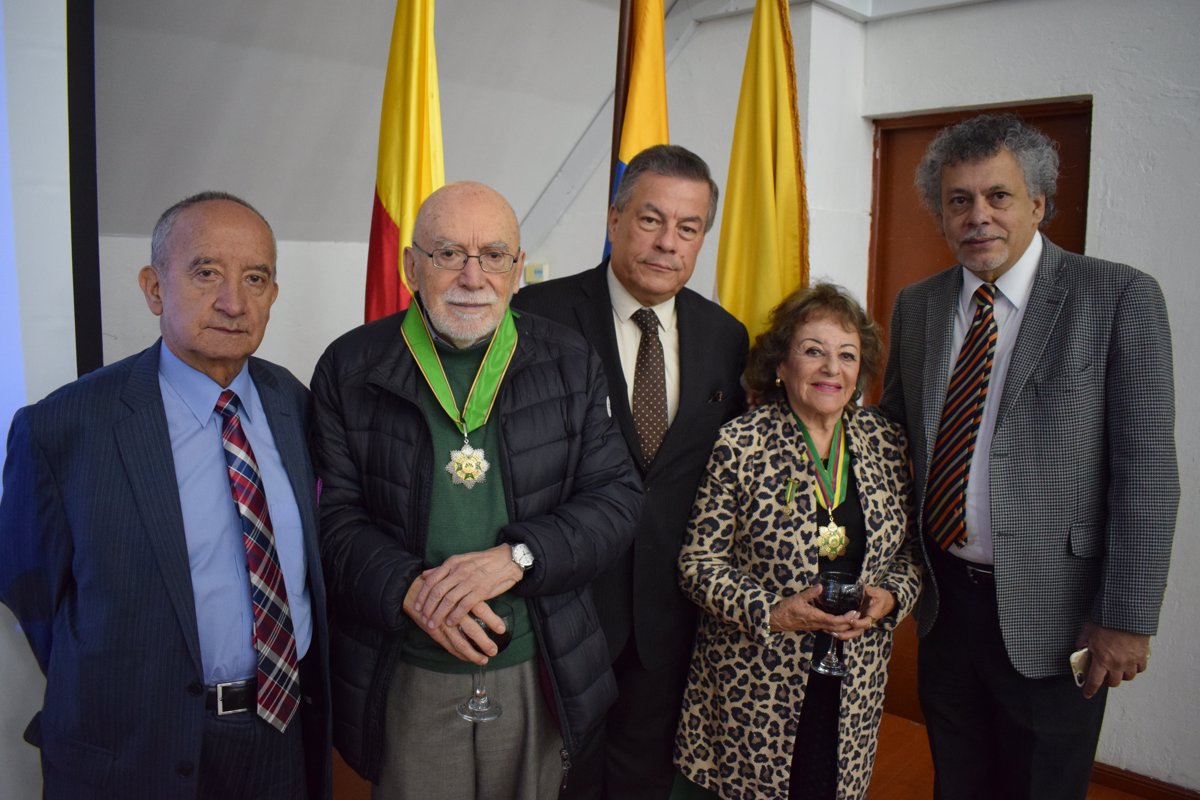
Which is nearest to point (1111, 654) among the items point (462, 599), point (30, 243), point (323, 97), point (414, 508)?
point (462, 599)

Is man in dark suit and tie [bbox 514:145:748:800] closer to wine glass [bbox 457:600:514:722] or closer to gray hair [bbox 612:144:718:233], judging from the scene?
gray hair [bbox 612:144:718:233]

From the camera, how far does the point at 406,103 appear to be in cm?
285

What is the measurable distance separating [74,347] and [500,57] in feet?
6.96

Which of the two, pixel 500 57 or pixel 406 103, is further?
pixel 500 57

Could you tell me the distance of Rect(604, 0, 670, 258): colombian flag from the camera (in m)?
3.04

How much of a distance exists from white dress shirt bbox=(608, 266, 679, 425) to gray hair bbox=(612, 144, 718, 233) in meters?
0.21

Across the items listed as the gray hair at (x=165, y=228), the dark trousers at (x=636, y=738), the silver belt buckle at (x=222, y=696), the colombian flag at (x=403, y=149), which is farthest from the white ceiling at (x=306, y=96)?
the dark trousers at (x=636, y=738)

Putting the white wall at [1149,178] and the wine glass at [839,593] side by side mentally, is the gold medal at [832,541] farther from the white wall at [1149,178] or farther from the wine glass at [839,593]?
the white wall at [1149,178]

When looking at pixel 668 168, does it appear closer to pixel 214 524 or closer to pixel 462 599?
pixel 462 599

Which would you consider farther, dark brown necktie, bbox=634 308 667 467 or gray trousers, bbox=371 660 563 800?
dark brown necktie, bbox=634 308 667 467

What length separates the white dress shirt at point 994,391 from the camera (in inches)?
81.1

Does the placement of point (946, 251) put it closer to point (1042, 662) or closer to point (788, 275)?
point (788, 275)

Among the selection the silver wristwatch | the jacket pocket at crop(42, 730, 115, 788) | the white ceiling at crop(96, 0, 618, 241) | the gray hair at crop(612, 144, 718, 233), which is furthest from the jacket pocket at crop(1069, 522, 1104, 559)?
the white ceiling at crop(96, 0, 618, 241)

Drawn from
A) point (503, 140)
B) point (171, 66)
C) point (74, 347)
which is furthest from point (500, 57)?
point (74, 347)
